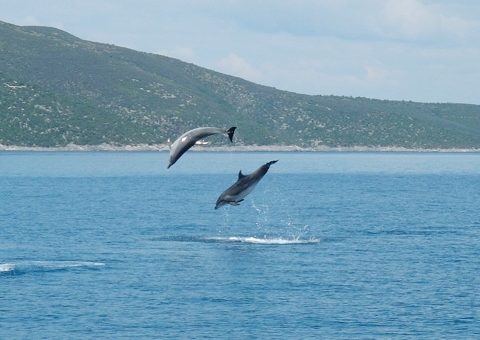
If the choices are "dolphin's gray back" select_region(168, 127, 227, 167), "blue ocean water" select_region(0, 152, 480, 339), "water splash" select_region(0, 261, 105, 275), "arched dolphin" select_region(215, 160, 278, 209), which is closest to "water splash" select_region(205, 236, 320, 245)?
"blue ocean water" select_region(0, 152, 480, 339)

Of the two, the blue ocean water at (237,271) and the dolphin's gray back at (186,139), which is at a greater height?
the dolphin's gray back at (186,139)

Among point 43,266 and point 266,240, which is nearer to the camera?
point 43,266

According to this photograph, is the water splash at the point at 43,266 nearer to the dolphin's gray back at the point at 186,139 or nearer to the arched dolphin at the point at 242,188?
the arched dolphin at the point at 242,188

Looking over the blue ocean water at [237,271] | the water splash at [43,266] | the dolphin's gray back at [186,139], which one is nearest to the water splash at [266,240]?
the blue ocean water at [237,271]

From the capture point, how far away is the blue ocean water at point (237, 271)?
49.3 meters

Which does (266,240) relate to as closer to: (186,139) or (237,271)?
(237,271)

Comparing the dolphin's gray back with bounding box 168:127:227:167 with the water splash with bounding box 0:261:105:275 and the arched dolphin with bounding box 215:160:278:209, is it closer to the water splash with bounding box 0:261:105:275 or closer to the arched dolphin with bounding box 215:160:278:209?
the arched dolphin with bounding box 215:160:278:209

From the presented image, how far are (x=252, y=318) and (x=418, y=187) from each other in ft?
398

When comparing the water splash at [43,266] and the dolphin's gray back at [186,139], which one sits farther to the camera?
the water splash at [43,266]

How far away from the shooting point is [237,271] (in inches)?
2493

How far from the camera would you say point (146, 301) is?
54.2 meters

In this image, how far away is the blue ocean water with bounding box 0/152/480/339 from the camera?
162ft

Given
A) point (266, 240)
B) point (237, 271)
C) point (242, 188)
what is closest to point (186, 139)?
point (242, 188)

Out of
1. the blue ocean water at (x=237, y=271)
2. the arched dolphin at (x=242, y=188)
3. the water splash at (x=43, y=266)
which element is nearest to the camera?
the blue ocean water at (x=237, y=271)
